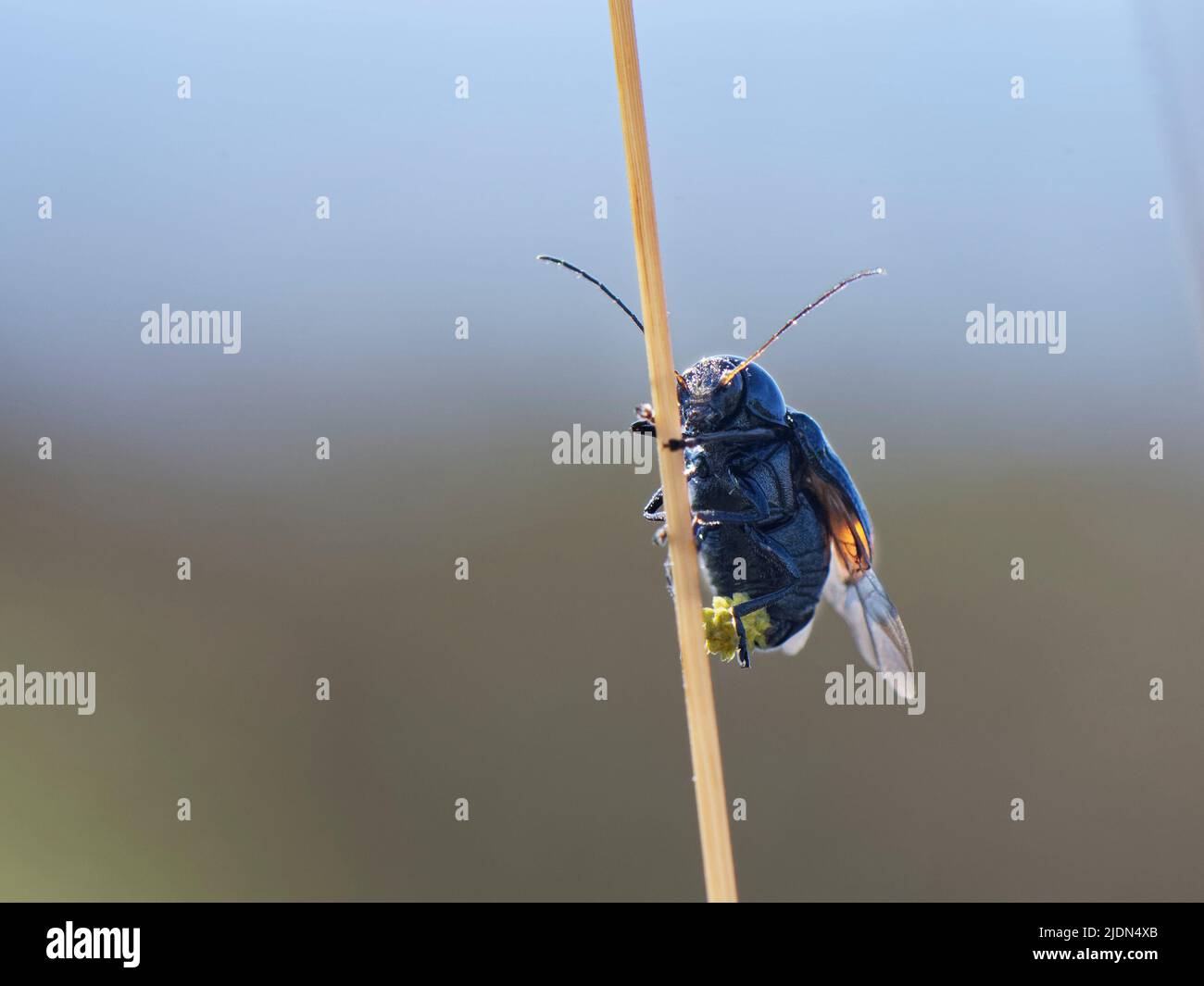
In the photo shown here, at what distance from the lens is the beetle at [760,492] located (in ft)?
6.21

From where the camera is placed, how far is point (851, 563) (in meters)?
2.12

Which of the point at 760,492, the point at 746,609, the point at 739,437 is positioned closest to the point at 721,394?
the point at 739,437

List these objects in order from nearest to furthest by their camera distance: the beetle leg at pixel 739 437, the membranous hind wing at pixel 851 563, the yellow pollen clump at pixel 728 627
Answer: the yellow pollen clump at pixel 728 627
the beetle leg at pixel 739 437
the membranous hind wing at pixel 851 563

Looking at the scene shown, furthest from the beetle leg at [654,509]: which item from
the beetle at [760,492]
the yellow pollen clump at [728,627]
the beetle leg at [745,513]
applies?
the yellow pollen clump at [728,627]

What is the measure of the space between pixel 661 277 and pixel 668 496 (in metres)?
0.34

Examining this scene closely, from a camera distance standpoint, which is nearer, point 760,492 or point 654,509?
point 760,492

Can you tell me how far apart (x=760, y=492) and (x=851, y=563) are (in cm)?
35

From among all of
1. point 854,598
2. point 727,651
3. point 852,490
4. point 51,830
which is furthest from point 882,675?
point 51,830

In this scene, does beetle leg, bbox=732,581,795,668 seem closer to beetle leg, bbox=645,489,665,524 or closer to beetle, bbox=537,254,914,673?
beetle, bbox=537,254,914,673

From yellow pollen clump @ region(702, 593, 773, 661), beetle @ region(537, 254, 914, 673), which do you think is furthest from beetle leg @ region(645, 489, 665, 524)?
yellow pollen clump @ region(702, 593, 773, 661)

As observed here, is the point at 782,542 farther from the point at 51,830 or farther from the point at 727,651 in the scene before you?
the point at 51,830

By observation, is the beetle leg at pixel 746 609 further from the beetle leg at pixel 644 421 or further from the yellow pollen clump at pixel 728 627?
the beetle leg at pixel 644 421

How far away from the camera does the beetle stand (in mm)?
1893

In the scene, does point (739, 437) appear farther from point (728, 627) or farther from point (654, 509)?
point (728, 627)
